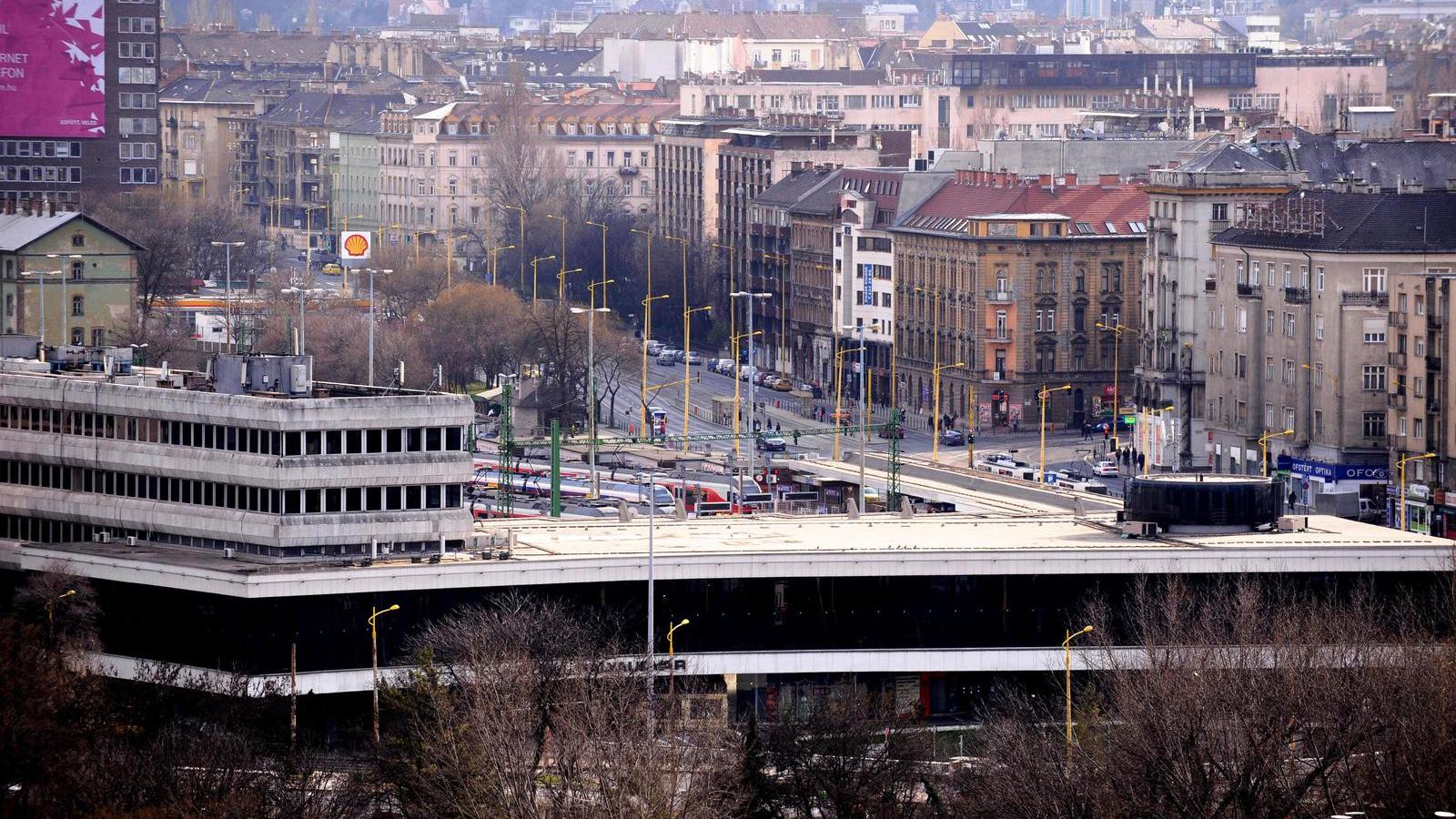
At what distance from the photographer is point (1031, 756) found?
264ft

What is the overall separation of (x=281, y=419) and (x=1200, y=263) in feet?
243

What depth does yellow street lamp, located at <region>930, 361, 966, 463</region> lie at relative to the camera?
151000mm

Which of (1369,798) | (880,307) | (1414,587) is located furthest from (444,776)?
(880,307)

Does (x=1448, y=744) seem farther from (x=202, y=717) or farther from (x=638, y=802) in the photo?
(x=202, y=717)

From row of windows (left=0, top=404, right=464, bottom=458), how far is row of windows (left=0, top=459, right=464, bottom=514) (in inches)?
36.3

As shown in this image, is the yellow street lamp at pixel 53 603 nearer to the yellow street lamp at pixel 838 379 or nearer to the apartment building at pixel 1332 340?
the apartment building at pixel 1332 340

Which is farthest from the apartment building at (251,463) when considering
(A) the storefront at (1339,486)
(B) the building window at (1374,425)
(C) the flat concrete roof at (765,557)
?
(B) the building window at (1374,425)

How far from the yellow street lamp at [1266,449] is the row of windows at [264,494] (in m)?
52.1

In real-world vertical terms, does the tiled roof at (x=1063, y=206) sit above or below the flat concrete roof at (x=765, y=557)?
above

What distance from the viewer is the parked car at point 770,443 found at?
152575 millimetres

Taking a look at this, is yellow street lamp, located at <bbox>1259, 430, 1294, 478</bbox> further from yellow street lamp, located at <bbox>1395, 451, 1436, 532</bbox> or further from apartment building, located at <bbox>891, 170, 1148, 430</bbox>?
apartment building, located at <bbox>891, 170, 1148, 430</bbox>

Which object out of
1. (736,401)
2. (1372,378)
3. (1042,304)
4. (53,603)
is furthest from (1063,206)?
(53,603)

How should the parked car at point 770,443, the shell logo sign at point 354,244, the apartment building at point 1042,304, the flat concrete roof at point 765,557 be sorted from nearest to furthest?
1. the flat concrete roof at point 765,557
2. the parked car at point 770,443
3. the shell logo sign at point 354,244
4. the apartment building at point 1042,304

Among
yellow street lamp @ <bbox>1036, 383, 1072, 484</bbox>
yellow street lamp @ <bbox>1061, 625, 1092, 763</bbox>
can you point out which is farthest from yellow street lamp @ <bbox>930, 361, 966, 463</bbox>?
yellow street lamp @ <bbox>1061, 625, 1092, 763</bbox>
